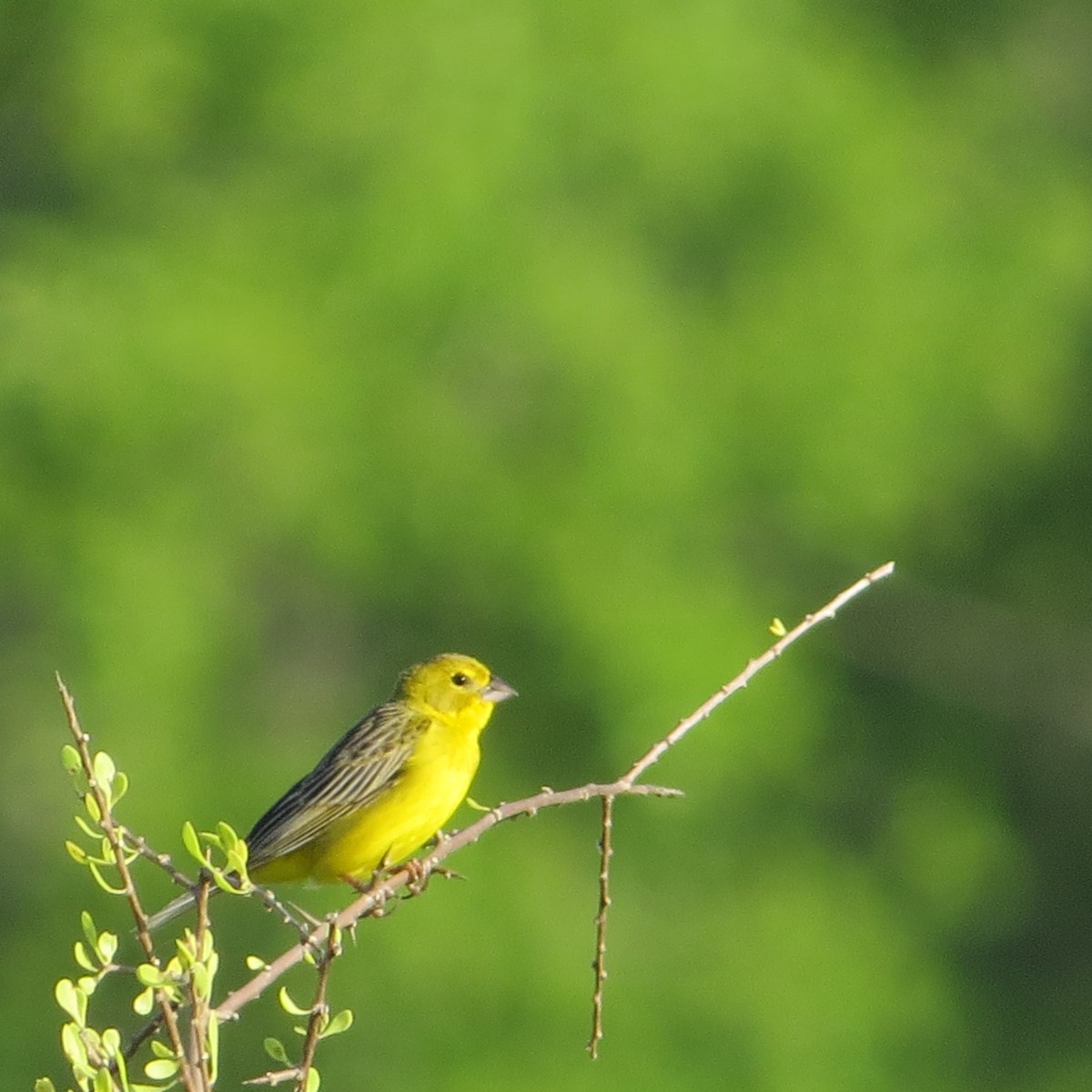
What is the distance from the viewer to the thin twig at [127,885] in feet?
10.8

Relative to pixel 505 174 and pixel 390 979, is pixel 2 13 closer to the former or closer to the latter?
pixel 505 174

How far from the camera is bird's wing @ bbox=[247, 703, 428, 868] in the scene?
278 inches

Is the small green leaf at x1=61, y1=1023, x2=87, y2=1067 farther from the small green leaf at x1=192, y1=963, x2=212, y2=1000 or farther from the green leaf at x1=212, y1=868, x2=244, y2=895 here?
the green leaf at x1=212, y1=868, x2=244, y2=895

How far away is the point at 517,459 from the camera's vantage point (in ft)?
58.4

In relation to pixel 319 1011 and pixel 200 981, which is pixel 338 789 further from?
pixel 200 981

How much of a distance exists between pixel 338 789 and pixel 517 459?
10.7m

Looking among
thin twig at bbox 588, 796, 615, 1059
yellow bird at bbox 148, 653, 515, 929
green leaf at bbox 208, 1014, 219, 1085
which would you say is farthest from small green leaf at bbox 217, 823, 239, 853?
yellow bird at bbox 148, 653, 515, 929

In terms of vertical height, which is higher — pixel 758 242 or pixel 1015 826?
pixel 758 242

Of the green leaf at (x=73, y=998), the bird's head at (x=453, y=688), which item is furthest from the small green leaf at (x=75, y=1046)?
the bird's head at (x=453, y=688)

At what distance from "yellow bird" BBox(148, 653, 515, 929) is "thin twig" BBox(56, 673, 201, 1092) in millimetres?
3421

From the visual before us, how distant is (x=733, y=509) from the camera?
20.0 meters


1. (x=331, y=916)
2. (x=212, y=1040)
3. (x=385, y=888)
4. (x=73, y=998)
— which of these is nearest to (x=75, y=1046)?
(x=73, y=998)

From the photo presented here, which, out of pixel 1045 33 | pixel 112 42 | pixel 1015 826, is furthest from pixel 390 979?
pixel 1045 33

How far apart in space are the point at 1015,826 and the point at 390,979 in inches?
298
